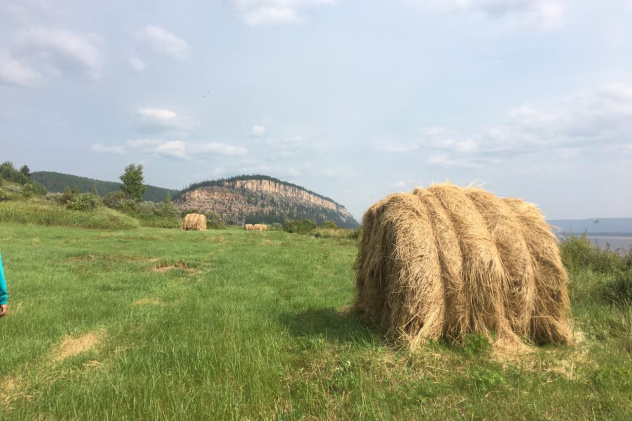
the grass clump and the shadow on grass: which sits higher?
the grass clump

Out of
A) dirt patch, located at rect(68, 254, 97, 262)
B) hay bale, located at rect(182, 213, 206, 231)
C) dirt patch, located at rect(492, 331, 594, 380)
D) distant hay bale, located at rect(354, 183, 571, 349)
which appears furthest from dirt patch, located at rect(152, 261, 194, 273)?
hay bale, located at rect(182, 213, 206, 231)

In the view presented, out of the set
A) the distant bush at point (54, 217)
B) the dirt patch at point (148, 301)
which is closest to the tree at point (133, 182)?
the distant bush at point (54, 217)

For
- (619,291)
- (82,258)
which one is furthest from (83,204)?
(619,291)

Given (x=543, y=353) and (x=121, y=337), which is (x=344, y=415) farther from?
(x=121, y=337)

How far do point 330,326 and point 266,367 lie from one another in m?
2.30

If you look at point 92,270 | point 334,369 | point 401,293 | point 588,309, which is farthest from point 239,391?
point 92,270

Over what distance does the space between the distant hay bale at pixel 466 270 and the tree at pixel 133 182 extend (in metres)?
69.6

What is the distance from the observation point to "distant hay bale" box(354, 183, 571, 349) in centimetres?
538

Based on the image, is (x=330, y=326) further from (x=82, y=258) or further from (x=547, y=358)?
(x=82, y=258)

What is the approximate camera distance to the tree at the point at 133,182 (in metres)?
65.9

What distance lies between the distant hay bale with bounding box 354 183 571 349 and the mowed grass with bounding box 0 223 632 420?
0.44m

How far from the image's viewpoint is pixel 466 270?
5.50 metres

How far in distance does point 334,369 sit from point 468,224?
134 inches

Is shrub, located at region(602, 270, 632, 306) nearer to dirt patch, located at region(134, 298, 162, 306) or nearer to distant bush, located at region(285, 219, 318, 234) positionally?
dirt patch, located at region(134, 298, 162, 306)
